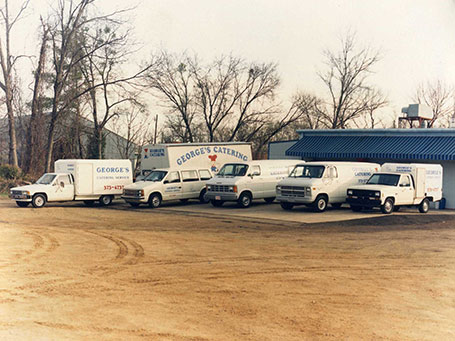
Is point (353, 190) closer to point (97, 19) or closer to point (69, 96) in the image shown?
point (97, 19)

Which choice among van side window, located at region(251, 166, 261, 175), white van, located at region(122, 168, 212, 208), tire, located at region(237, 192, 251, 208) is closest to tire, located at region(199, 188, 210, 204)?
white van, located at region(122, 168, 212, 208)

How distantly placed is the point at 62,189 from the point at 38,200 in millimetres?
1068

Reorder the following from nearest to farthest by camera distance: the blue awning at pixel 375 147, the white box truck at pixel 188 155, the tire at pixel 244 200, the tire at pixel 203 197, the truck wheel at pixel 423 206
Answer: the truck wheel at pixel 423 206
the tire at pixel 244 200
the tire at pixel 203 197
the white box truck at pixel 188 155
the blue awning at pixel 375 147

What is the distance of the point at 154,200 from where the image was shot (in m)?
22.5

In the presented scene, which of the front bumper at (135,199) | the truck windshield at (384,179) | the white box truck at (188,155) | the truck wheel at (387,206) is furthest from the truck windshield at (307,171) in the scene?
the front bumper at (135,199)

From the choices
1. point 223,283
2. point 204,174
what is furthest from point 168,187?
point 223,283

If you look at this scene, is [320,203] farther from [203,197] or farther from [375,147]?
[375,147]

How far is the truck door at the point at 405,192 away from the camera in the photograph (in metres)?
21.0

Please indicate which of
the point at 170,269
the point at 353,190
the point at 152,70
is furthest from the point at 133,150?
the point at 170,269

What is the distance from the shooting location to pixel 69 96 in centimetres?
3191

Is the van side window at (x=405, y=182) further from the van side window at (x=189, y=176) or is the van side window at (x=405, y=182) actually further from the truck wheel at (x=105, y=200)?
the truck wheel at (x=105, y=200)

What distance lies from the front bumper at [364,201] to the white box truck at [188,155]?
7.53 meters

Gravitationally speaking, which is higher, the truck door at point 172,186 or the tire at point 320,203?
the truck door at point 172,186

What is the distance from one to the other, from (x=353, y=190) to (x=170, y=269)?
41.0 feet
